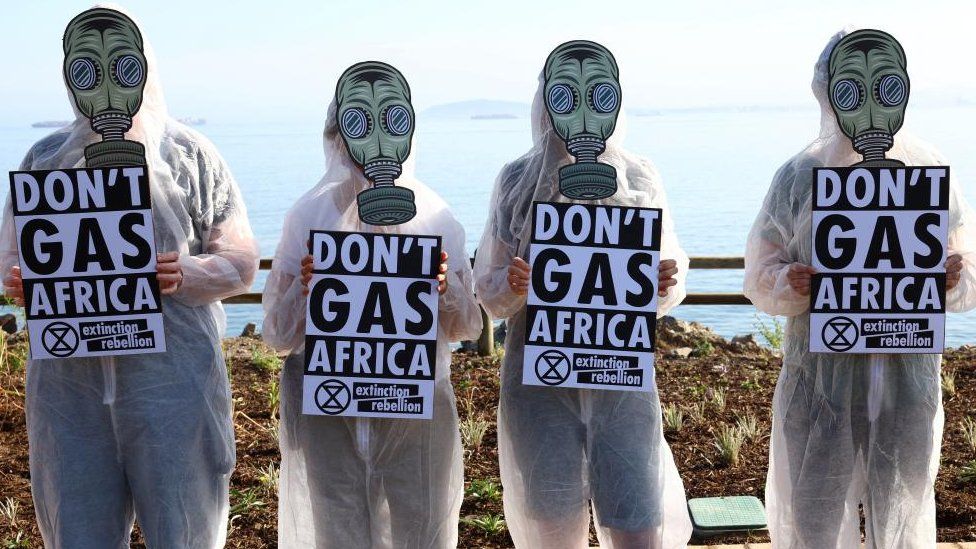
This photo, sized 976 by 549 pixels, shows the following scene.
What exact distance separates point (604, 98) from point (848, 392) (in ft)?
3.69

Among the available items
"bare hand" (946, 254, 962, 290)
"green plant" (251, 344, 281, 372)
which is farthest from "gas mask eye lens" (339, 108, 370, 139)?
"green plant" (251, 344, 281, 372)

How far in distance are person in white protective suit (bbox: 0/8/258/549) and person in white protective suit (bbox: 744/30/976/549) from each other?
1579mm

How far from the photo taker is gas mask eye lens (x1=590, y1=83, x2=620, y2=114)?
10.2 ft

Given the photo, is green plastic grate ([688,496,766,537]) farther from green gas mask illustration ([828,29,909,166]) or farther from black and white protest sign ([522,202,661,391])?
green gas mask illustration ([828,29,909,166])

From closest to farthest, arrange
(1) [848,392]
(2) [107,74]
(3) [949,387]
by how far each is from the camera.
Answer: (2) [107,74] < (1) [848,392] < (3) [949,387]

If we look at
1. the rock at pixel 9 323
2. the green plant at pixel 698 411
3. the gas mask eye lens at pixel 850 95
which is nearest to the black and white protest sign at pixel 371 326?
the gas mask eye lens at pixel 850 95

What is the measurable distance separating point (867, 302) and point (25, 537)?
3182 millimetres

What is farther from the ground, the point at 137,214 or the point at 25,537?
the point at 137,214

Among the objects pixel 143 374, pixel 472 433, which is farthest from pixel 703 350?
pixel 143 374

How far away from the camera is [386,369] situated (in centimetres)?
306

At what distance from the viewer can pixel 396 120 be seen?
10.1 feet

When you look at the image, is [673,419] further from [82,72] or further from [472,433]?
[82,72]

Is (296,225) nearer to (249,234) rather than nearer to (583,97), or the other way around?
(249,234)

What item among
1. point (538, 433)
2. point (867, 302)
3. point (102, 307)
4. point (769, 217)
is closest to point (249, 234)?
point (102, 307)
